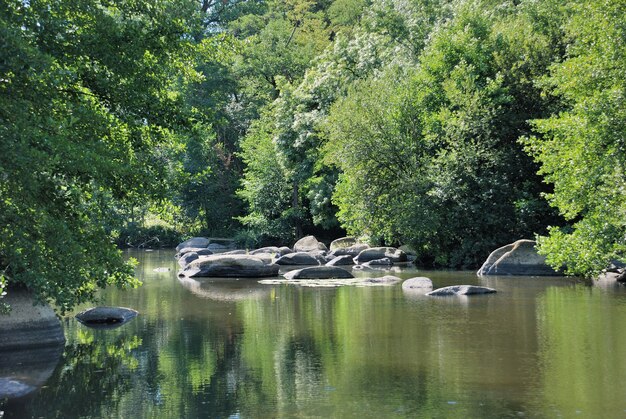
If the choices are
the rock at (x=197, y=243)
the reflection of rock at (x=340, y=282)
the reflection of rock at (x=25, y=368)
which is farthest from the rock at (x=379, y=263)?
the reflection of rock at (x=25, y=368)

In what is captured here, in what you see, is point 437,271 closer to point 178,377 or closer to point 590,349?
point 590,349

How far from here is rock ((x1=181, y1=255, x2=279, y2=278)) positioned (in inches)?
1078

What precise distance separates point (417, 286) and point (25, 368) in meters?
12.3

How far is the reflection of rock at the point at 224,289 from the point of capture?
21.8 m

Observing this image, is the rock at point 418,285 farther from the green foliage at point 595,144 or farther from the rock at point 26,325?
the rock at point 26,325

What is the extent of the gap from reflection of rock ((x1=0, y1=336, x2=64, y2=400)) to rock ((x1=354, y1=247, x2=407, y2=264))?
65.0ft

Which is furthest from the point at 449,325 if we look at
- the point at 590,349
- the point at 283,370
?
the point at 283,370

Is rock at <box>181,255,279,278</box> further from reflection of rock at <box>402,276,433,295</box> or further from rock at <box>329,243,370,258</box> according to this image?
rock at <box>329,243,370,258</box>

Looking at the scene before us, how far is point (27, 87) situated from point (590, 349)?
9560 millimetres

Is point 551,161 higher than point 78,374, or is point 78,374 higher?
point 551,161

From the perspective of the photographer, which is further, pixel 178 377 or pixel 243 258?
pixel 243 258

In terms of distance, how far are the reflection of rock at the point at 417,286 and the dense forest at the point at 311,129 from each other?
10.8 feet

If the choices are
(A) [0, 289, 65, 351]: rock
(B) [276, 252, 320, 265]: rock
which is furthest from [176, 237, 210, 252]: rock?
(A) [0, 289, 65, 351]: rock

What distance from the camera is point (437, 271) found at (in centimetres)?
2831
